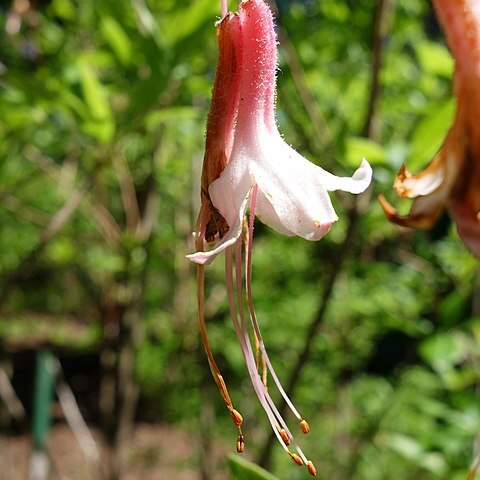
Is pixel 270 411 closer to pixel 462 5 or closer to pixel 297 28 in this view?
pixel 462 5

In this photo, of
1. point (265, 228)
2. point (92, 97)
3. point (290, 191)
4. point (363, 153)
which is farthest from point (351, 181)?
point (265, 228)

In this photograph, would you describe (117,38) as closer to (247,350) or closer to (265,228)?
(247,350)

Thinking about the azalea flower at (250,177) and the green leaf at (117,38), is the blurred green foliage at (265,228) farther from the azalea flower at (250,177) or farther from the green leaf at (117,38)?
the azalea flower at (250,177)

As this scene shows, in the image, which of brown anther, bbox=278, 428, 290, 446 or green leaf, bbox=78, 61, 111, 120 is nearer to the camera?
brown anther, bbox=278, 428, 290, 446

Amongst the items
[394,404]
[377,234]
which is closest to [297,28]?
[377,234]

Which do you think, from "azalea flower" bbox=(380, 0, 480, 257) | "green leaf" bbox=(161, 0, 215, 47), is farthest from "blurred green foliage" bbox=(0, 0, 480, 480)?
"azalea flower" bbox=(380, 0, 480, 257)

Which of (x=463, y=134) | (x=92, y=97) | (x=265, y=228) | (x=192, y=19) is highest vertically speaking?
(x=463, y=134)

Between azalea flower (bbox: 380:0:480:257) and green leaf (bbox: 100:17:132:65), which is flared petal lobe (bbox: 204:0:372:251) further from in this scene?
green leaf (bbox: 100:17:132:65)
